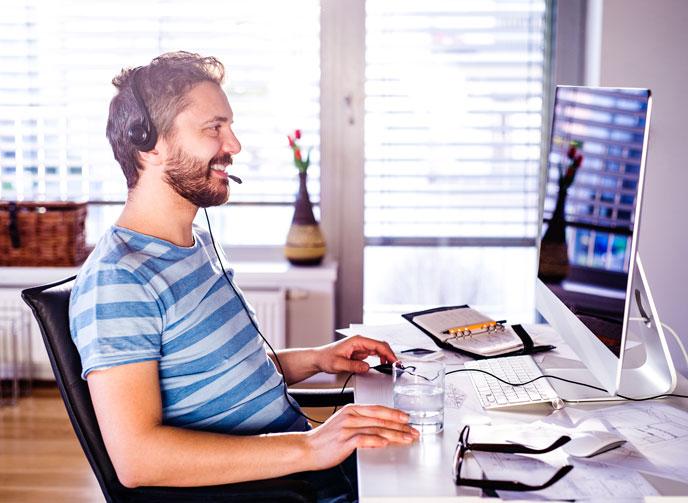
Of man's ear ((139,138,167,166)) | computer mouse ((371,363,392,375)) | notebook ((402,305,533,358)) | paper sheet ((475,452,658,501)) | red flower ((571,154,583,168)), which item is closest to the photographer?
paper sheet ((475,452,658,501))

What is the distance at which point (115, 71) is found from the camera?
3.80 metres

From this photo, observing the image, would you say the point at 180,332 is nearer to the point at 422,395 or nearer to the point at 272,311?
the point at 422,395

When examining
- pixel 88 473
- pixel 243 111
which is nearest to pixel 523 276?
pixel 243 111

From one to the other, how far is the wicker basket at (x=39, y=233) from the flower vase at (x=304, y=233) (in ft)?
2.97

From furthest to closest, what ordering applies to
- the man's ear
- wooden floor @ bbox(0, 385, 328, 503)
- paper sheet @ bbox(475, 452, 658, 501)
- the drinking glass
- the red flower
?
wooden floor @ bbox(0, 385, 328, 503), the red flower, the man's ear, the drinking glass, paper sheet @ bbox(475, 452, 658, 501)

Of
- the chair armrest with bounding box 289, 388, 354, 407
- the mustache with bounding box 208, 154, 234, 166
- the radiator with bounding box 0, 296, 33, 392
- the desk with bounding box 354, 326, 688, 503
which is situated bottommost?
the radiator with bounding box 0, 296, 33, 392

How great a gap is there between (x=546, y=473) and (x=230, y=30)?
2.89m

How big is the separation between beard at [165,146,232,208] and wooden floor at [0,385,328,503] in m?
1.46

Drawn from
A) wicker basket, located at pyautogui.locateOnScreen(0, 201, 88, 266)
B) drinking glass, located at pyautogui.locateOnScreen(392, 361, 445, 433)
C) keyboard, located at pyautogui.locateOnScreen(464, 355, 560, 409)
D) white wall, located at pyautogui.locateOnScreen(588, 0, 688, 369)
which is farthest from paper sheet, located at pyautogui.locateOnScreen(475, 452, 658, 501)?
wicker basket, located at pyautogui.locateOnScreen(0, 201, 88, 266)

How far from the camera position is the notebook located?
1884mm

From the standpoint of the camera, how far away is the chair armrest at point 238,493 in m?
1.32

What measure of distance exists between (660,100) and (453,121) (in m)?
0.84

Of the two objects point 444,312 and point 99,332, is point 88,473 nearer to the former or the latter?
point 444,312

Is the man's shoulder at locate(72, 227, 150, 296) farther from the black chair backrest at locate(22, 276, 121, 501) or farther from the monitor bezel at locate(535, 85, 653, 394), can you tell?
the monitor bezel at locate(535, 85, 653, 394)
